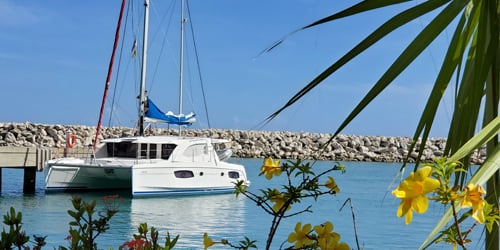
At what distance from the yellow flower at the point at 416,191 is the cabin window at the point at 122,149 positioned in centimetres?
1613

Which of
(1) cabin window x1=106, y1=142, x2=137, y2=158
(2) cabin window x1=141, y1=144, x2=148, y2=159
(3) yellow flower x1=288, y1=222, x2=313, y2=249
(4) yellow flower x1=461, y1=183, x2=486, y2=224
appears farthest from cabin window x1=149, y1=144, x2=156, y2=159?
(4) yellow flower x1=461, y1=183, x2=486, y2=224

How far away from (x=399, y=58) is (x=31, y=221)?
12216 mm

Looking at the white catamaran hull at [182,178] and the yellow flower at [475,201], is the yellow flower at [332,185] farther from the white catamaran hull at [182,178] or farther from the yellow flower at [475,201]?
the white catamaran hull at [182,178]

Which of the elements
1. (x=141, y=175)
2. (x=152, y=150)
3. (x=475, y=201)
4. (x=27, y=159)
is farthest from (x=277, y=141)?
(x=475, y=201)

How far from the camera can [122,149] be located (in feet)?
56.4

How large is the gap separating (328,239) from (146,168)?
14.6 meters

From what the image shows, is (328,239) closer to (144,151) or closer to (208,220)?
(208,220)

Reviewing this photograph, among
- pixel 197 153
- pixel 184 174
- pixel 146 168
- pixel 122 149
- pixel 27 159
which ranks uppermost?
pixel 122 149

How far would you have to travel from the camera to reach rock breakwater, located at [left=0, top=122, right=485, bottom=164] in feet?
125

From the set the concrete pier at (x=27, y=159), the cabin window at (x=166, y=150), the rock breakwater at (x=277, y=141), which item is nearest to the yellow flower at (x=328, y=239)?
the cabin window at (x=166, y=150)

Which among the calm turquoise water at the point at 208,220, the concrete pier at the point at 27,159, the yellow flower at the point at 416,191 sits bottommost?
the calm turquoise water at the point at 208,220

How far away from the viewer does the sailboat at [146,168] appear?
1603cm

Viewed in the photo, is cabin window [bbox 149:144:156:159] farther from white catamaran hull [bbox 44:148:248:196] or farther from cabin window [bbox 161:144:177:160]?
white catamaran hull [bbox 44:148:248:196]

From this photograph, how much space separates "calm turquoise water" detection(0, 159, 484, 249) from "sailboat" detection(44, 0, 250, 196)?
305 mm
